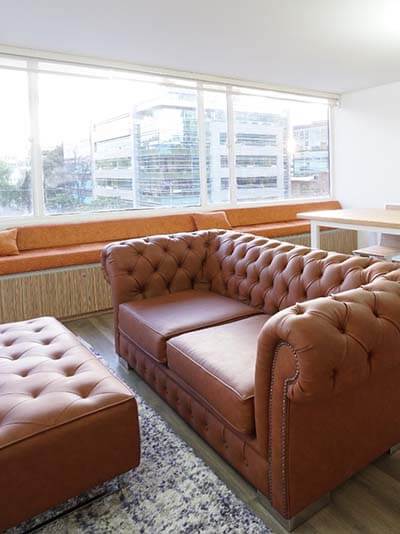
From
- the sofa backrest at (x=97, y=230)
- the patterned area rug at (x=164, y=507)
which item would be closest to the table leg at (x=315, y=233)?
the sofa backrest at (x=97, y=230)

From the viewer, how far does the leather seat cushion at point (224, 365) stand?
151cm

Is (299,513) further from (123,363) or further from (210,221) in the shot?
(210,221)

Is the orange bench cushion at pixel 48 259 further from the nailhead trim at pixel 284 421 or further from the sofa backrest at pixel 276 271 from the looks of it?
the nailhead trim at pixel 284 421

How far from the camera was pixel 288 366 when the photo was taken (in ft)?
4.20

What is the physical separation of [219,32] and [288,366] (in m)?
3.22

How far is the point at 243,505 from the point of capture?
151 cm

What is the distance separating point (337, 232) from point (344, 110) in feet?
6.28

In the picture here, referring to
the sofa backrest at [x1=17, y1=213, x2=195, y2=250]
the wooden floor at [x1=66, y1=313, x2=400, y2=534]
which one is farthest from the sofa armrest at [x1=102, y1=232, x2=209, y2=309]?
the sofa backrest at [x1=17, y1=213, x2=195, y2=250]

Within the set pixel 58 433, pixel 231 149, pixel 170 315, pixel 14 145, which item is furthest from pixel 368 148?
pixel 58 433

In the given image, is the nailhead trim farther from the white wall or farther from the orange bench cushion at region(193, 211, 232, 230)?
the white wall

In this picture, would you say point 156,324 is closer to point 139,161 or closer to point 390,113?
point 139,161

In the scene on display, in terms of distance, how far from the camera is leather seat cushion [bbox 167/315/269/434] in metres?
1.51

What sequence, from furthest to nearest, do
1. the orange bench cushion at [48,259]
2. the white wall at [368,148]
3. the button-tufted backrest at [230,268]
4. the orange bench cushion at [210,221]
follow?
the white wall at [368,148] < the orange bench cushion at [210,221] < the orange bench cushion at [48,259] < the button-tufted backrest at [230,268]

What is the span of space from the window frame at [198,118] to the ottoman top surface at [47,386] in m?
2.46
